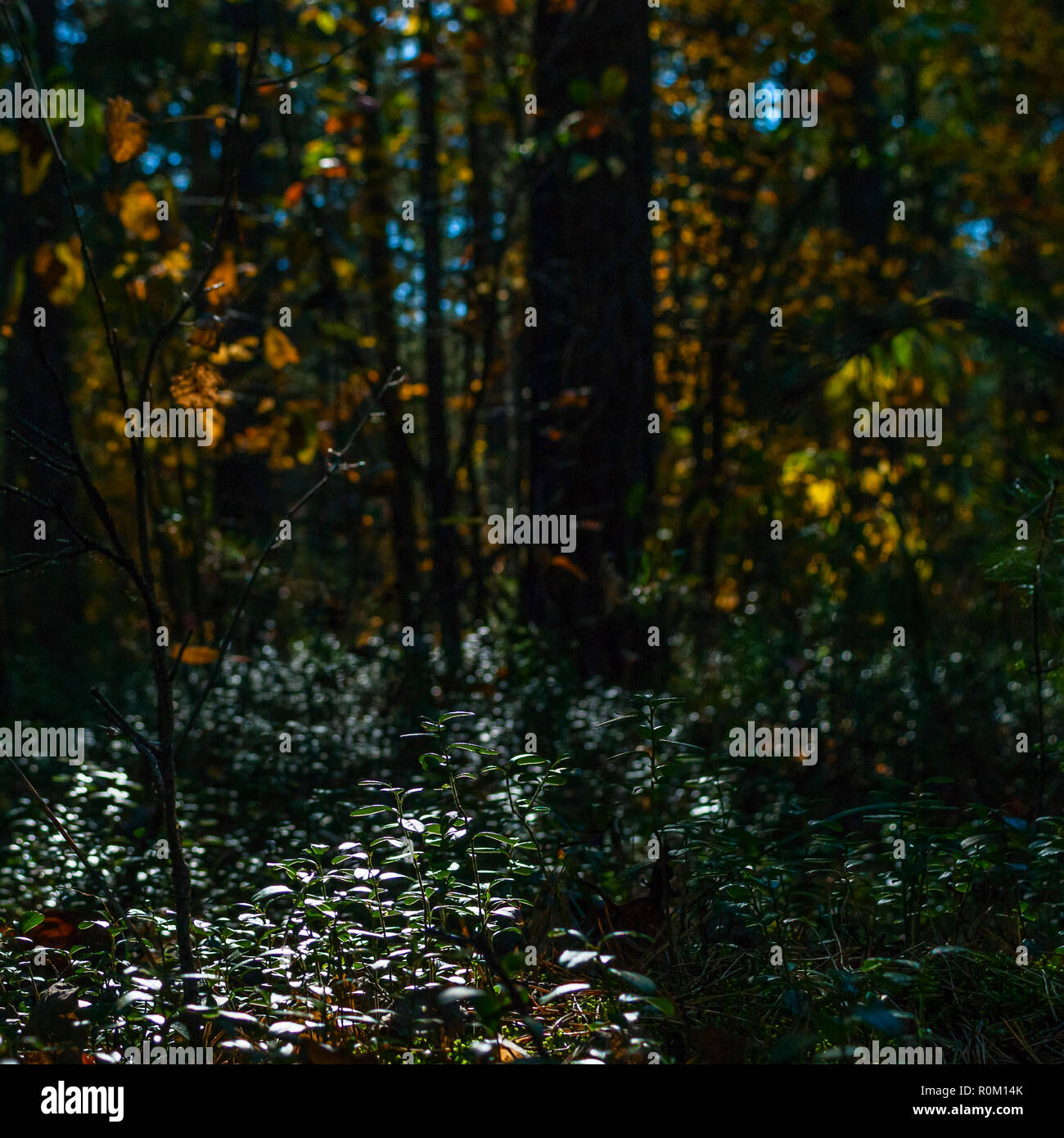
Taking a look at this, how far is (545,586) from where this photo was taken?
5309 millimetres

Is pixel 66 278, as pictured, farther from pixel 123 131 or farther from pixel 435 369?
pixel 435 369

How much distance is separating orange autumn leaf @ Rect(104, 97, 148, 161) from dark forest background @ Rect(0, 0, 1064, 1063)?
2cm

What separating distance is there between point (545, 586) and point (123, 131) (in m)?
2.92

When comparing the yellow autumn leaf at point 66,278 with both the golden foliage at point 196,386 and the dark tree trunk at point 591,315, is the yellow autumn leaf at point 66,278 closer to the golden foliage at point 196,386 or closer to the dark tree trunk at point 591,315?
the golden foliage at point 196,386

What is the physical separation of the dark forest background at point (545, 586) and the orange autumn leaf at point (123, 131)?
0.08 feet

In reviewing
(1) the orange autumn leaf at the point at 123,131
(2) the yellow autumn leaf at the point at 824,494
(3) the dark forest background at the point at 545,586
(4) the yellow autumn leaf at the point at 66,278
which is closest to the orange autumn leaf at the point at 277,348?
(3) the dark forest background at the point at 545,586

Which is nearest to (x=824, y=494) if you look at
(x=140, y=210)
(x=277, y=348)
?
(x=277, y=348)

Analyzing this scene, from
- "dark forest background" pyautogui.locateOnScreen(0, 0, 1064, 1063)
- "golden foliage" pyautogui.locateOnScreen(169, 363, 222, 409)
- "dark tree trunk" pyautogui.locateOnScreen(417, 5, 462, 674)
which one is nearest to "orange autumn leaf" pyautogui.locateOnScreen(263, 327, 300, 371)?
"dark forest background" pyautogui.locateOnScreen(0, 0, 1064, 1063)

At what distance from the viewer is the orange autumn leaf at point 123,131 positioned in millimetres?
2955

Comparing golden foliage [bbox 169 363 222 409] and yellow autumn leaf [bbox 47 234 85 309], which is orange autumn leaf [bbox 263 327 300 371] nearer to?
yellow autumn leaf [bbox 47 234 85 309]

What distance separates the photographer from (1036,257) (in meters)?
11.9
